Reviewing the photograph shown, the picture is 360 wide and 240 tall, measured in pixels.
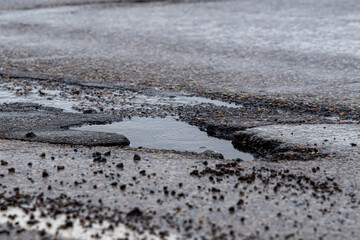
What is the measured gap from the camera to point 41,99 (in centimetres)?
818

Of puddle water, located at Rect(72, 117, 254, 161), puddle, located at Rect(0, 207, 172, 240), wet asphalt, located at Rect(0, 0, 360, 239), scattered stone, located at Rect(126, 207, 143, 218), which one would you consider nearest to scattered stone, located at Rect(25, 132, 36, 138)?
wet asphalt, located at Rect(0, 0, 360, 239)

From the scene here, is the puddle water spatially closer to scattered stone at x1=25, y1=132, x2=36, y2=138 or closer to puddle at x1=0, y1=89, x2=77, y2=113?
scattered stone at x1=25, y1=132, x2=36, y2=138

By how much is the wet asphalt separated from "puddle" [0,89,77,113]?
58mm

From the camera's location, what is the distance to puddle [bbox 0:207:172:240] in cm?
400

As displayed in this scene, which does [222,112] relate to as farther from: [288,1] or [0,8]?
[0,8]

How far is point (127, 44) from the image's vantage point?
42.6 feet

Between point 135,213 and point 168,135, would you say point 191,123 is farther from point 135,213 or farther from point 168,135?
point 135,213

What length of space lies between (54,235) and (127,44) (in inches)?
370

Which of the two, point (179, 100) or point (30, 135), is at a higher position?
point (179, 100)

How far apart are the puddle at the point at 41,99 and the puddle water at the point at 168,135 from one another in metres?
1.02

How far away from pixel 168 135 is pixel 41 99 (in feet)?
8.47

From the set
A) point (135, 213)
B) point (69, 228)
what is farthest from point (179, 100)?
point (69, 228)

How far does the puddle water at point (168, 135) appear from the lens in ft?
20.7

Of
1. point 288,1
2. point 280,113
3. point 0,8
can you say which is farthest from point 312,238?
point 0,8
